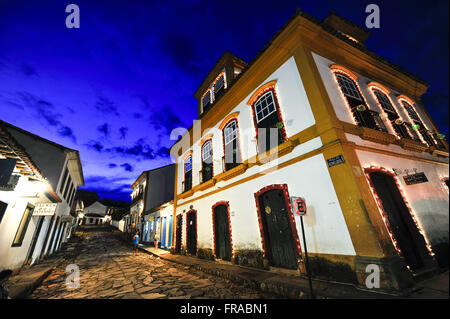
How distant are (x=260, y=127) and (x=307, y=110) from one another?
2002mm

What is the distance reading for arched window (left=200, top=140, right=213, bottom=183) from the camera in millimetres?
10109

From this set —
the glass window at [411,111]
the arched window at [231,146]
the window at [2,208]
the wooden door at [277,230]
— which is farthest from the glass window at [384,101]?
the window at [2,208]

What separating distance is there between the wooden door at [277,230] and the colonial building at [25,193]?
281 inches

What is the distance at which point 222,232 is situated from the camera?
27.7ft

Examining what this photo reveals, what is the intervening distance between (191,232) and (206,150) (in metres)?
5.11

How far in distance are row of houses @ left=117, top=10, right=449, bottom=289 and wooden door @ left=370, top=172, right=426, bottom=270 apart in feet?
0.09

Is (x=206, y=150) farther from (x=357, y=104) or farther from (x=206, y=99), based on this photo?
(x=357, y=104)

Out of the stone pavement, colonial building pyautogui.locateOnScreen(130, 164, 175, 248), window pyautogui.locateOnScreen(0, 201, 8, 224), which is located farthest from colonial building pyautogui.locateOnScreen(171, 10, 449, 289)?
colonial building pyautogui.locateOnScreen(130, 164, 175, 248)

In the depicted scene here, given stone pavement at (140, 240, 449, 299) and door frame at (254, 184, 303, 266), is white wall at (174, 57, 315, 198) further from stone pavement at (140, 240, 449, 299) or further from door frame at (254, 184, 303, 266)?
stone pavement at (140, 240, 449, 299)

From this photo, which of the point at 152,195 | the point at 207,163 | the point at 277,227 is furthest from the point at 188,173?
the point at 152,195

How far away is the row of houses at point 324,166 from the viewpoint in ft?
12.7
